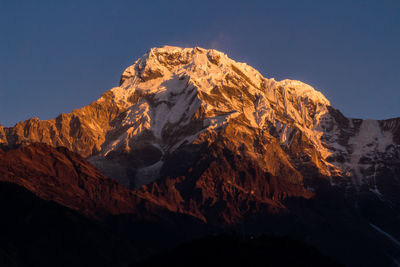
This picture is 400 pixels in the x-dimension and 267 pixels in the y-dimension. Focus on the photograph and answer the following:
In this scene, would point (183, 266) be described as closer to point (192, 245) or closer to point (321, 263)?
point (192, 245)

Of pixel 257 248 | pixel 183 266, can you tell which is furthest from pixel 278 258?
pixel 183 266

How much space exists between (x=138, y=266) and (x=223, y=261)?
22538 millimetres

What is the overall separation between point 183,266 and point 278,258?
18.0m

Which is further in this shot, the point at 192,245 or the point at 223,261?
the point at 192,245

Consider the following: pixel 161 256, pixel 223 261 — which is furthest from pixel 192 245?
pixel 223 261

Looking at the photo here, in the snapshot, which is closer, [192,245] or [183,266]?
[183,266]

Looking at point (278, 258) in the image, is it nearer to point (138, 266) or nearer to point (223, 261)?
point (223, 261)

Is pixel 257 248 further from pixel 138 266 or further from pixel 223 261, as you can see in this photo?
pixel 138 266

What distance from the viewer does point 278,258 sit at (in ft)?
571

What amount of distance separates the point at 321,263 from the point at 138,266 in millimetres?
36729

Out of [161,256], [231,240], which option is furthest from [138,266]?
[231,240]

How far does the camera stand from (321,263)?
179 m

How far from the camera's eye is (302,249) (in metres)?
183

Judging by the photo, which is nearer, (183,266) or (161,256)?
(183,266)
